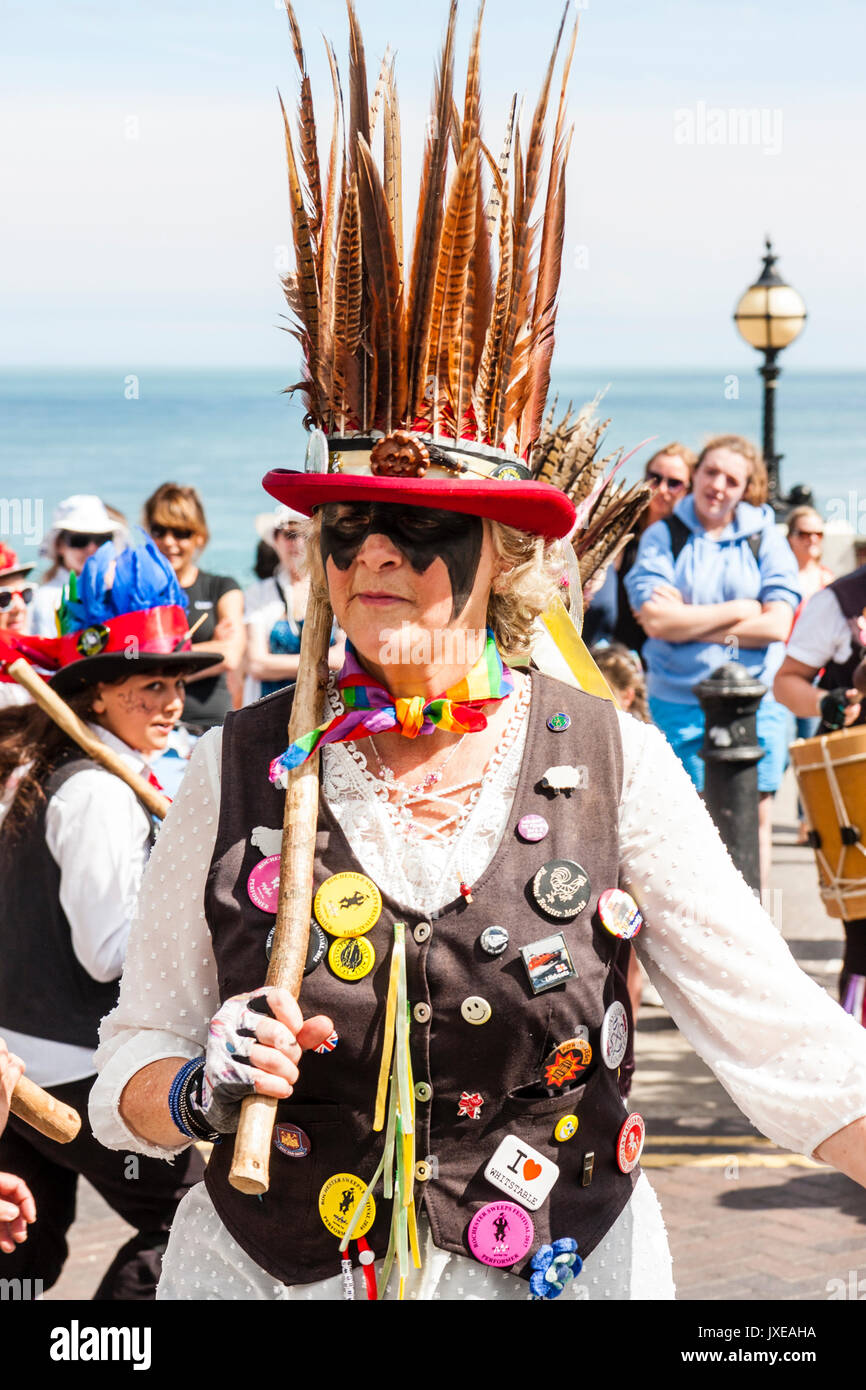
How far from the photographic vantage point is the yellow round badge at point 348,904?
2.26 metres

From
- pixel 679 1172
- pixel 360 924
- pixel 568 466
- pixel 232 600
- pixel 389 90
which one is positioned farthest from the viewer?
pixel 232 600

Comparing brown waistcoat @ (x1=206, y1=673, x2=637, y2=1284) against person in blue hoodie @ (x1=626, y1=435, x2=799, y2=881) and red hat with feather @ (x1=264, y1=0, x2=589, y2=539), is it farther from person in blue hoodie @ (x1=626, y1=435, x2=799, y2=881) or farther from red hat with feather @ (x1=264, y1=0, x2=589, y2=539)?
person in blue hoodie @ (x1=626, y1=435, x2=799, y2=881)

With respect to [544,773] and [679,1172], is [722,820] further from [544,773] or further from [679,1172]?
[544,773]

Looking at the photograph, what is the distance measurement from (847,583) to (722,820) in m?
1.32

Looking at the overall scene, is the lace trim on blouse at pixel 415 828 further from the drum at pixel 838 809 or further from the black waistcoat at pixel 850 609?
the black waistcoat at pixel 850 609

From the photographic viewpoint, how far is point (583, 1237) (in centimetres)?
231

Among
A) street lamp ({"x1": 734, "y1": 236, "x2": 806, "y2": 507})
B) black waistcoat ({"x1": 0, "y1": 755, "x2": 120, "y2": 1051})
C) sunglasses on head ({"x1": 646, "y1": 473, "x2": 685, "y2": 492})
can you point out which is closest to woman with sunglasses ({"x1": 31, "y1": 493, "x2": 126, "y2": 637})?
sunglasses on head ({"x1": 646, "y1": 473, "x2": 685, "y2": 492})

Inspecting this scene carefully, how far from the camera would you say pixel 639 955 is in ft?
8.00

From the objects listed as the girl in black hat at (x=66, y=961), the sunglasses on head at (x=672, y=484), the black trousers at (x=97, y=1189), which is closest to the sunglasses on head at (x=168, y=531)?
the sunglasses on head at (x=672, y=484)

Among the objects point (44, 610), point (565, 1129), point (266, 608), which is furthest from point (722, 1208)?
point (44, 610)

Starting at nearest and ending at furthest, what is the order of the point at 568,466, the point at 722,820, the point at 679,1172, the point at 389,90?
the point at 389,90 < the point at 568,466 < the point at 679,1172 < the point at 722,820

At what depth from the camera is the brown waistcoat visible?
2244mm
